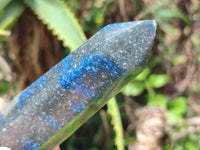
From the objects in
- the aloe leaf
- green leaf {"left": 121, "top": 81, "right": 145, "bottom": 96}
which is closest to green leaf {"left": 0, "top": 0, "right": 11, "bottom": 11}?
the aloe leaf

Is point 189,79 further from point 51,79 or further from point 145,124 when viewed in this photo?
point 51,79

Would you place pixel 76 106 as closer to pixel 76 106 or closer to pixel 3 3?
pixel 76 106

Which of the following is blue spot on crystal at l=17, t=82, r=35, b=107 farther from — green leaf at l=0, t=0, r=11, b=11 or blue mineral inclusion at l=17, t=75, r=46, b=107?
green leaf at l=0, t=0, r=11, b=11

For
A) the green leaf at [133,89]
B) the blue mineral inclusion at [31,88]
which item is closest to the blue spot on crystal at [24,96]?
the blue mineral inclusion at [31,88]

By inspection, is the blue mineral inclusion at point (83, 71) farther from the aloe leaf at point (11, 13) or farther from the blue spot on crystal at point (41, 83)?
the aloe leaf at point (11, 13)

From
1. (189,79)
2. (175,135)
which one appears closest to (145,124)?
(175,135)

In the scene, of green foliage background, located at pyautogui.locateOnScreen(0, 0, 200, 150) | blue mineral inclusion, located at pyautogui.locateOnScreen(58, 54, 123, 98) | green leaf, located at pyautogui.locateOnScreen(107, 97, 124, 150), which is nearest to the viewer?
blue mineral inclusion, located at pyautogui.locateOnScreen(58, 54, 123, 98)
